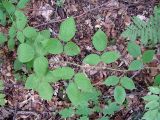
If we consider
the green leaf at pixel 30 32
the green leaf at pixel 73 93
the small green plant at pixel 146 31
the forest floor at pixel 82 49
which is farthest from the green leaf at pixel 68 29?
the forest floor at pixel 82 49

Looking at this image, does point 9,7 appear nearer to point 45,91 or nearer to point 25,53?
point 25,53

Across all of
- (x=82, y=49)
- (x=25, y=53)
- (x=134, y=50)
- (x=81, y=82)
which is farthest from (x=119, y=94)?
(x=82, y=49)

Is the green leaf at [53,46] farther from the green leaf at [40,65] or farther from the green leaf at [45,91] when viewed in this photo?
the green leaf at [45,91]

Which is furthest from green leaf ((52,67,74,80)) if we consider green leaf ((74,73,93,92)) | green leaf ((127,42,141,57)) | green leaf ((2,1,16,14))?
green leaf ((2,1,16,14))

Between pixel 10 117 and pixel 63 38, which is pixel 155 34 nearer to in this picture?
pixel 63 38

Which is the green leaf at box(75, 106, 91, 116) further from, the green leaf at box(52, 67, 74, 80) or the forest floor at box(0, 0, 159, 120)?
the green leaf at box(52, 67, 74, 80)

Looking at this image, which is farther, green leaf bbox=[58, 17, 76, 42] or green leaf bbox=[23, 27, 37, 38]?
green leaf bbox=[23, 27, 37, 38]
